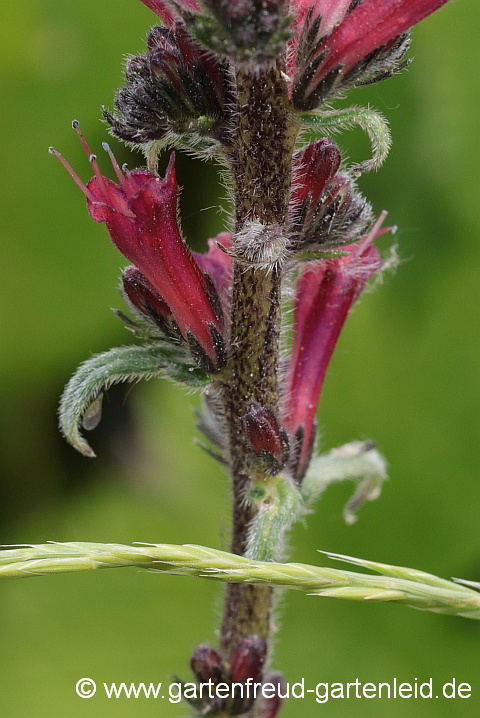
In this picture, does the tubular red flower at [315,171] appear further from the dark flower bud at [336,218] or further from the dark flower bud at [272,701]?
the dark flower bud at [272,701]

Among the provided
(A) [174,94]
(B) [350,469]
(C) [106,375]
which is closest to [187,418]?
(B) [350,469]

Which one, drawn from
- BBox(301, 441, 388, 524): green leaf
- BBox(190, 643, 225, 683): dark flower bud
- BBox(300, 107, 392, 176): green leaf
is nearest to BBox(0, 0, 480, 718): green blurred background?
BBox(301, 441, 388, 524): green leaf

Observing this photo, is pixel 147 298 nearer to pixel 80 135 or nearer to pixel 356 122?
pixel 80 135

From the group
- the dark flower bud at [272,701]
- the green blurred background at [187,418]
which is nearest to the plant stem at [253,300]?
the dark flower bud at [272,701]

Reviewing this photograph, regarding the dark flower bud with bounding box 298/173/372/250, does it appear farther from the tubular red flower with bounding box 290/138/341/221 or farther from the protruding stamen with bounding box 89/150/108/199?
the protruding stamen with bounding box 89/150/108/199

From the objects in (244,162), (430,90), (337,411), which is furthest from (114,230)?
(430,90)
